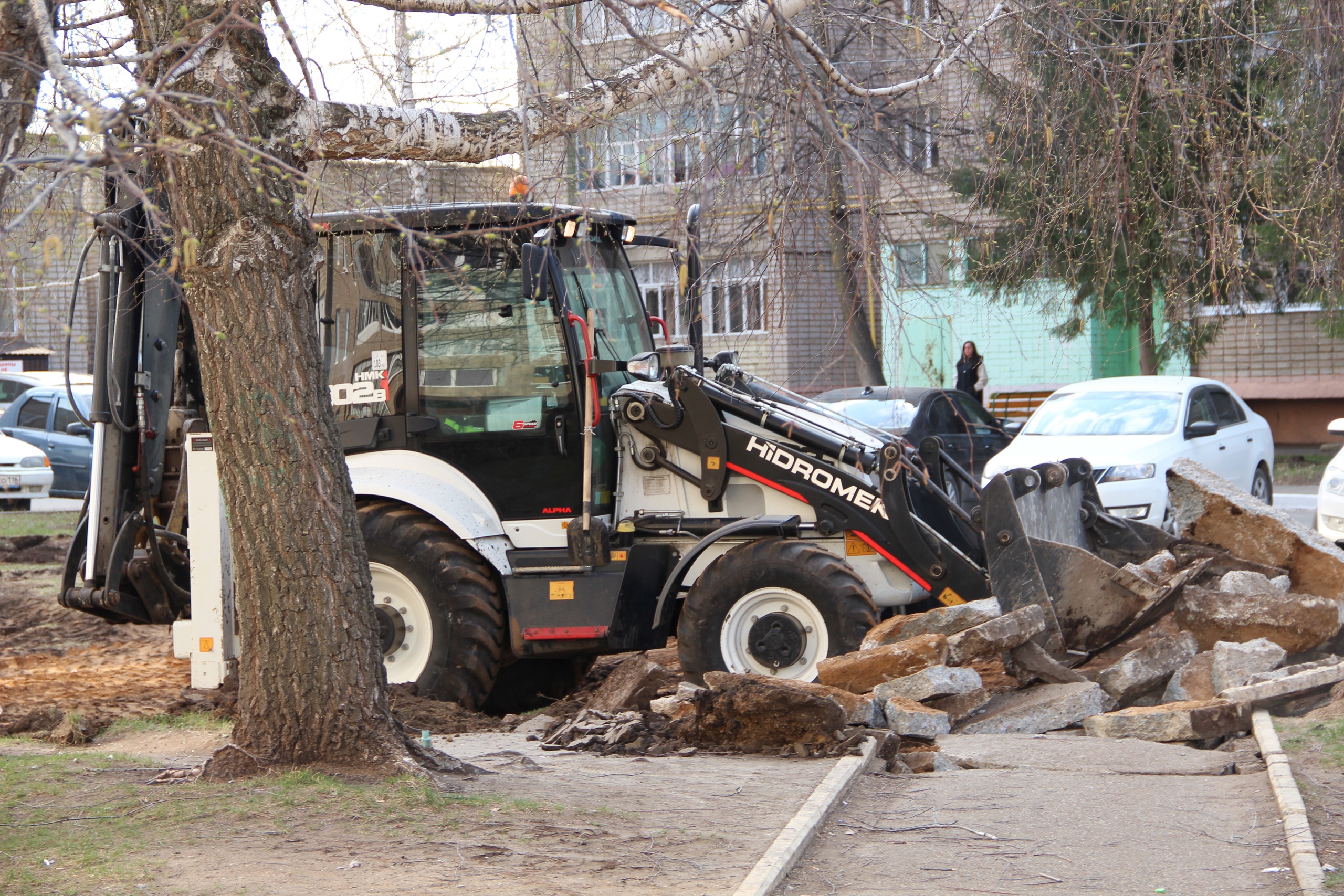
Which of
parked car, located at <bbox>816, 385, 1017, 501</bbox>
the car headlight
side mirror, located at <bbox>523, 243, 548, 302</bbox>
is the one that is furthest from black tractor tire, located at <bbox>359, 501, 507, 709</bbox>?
the car headlight

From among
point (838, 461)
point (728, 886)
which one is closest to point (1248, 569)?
point (838, 461)

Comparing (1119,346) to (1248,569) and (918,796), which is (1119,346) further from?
(918,796)

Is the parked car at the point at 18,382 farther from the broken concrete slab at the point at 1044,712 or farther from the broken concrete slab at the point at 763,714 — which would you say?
the broken concrete slab at the point at 1044,712

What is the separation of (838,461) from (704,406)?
2.59 ft

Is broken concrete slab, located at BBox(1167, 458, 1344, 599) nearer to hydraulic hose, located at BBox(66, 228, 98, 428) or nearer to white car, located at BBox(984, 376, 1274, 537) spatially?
white car, located at BBox(984, 376, 1274, 537)

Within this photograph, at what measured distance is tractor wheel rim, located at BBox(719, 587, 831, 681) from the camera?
23.3 ft

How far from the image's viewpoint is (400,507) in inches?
303

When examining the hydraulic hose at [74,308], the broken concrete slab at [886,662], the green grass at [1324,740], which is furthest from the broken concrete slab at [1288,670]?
the hydraulic hose at [74,308]

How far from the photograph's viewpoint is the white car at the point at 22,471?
1727 cm

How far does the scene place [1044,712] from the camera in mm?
6758

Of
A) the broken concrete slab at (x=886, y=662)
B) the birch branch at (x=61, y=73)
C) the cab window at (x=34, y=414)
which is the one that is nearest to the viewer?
the birch branch at (x=61, y=73)

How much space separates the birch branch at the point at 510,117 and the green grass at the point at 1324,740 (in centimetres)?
386

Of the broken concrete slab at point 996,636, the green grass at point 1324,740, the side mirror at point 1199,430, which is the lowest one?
the green grass at point 1324,740

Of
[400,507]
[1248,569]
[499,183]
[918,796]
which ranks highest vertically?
[499,183]
